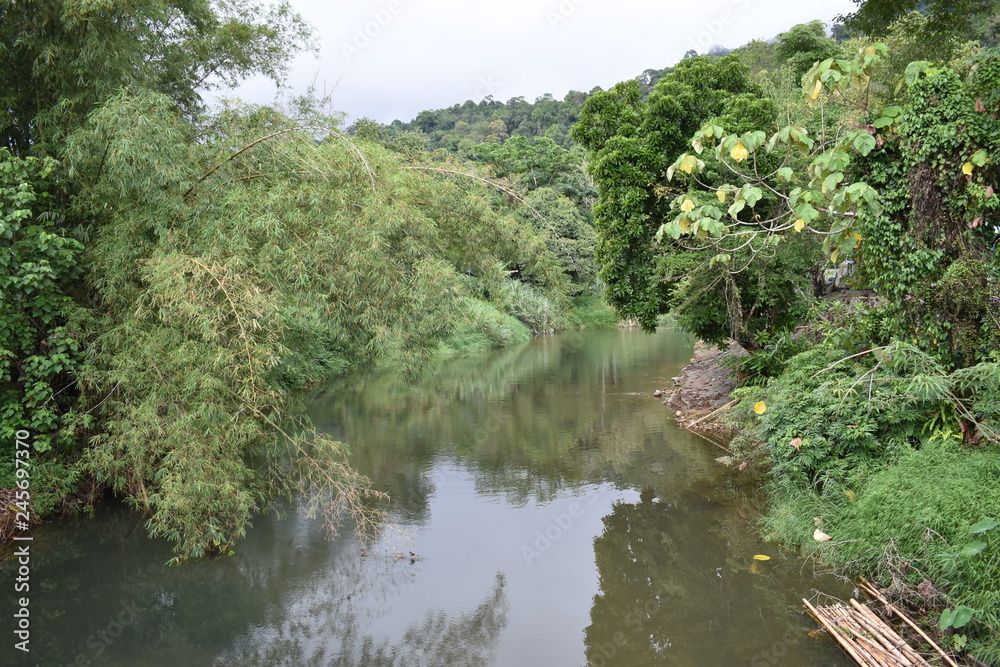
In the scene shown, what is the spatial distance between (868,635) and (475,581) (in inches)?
132

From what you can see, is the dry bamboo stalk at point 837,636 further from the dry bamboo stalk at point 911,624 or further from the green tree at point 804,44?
the green tree at point 804,44

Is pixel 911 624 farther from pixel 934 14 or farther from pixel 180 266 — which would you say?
pixel 934 14

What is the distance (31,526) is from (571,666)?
20.3 ft

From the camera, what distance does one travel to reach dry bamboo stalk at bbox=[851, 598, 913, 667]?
426 cm

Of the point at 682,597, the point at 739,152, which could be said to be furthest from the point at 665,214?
the point at 739,152

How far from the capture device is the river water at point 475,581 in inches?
205

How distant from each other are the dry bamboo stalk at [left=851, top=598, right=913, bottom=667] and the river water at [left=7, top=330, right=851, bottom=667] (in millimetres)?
307

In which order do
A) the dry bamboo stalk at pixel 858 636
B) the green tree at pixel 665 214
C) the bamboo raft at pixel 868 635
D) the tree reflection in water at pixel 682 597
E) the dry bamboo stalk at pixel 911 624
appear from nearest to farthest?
the dry bamboo stalk at pixel 911 624 < the bamboo raft at pixel 868 635 < the dry bamboo stalk at pixel 858 636 < the tree reflection in water at pixel 682 597 < the green tree at pixel 665 214

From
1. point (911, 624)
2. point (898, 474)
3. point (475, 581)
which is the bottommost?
point (475, 581)

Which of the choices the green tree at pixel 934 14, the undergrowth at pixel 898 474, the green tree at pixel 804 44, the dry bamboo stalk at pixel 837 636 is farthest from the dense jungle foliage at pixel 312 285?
the green tree at pixel 804 44

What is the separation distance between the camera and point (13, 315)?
263 inches

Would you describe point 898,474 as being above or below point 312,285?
below

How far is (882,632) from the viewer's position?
178 inches

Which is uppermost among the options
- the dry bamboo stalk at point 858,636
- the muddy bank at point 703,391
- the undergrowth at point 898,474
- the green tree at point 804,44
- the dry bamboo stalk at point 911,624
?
the green tree at point 804,44
